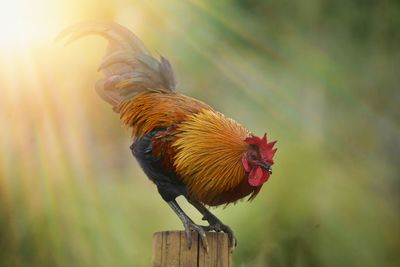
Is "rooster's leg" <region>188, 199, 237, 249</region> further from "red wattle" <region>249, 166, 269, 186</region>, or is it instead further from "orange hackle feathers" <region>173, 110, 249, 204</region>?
"red wattle" <region>249, 166, 269, 186</region>

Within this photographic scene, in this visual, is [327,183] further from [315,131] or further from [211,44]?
[211,44]

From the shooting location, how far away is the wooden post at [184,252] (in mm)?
2252

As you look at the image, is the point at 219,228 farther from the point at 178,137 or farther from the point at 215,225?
the point at 178,137

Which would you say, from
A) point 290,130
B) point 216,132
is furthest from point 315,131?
point 216,132

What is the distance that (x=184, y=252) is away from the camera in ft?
7.44

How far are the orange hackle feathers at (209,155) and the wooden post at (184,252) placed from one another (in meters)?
0.26

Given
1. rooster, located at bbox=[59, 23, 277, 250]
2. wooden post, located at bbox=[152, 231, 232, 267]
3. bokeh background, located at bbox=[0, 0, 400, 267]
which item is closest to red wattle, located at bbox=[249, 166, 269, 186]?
rooster, located at bbox=[59, 23, 277, 250]

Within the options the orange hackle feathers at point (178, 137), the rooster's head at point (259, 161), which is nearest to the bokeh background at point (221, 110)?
the orange hackle feathers at point (178, 137)

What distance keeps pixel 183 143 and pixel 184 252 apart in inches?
18.9

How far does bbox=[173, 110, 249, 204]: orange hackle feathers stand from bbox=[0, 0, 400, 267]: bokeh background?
7.98 feet

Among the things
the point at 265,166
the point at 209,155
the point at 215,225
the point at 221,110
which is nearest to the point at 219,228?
the point at 215,225

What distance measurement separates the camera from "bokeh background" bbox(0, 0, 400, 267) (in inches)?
198

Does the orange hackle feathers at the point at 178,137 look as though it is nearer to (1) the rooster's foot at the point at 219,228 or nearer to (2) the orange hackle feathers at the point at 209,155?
(2) the orange hackle feathers at the point at 209,155

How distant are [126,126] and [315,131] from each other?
2690 mm
